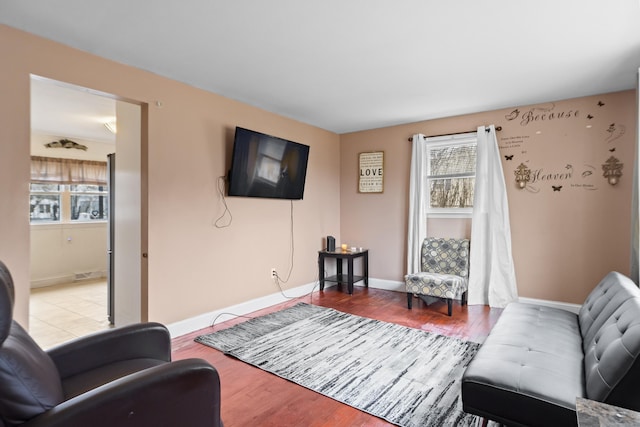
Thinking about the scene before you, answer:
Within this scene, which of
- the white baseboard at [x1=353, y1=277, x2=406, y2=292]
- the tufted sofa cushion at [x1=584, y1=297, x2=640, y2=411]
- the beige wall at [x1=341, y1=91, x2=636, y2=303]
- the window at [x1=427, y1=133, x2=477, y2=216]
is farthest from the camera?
the white baseboard at [x1=353, y1=277, x2=406, y2=292]

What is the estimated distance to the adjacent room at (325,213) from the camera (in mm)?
1681

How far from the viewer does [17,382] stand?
112cm

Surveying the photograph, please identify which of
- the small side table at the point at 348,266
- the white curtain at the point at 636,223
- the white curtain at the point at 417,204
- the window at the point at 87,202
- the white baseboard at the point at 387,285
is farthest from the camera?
the window at the point at 87,202

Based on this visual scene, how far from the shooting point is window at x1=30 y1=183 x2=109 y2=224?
18.7ft

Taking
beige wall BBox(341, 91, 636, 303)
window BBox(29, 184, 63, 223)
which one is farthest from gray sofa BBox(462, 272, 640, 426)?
window BBox(29, 184, 63, 223)

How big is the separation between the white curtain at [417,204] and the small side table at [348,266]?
0.69m

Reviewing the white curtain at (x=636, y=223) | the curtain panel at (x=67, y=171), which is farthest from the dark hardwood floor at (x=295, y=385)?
the curtain panel at (x=67, y=171)

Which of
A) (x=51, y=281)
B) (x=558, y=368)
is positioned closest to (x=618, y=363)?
(x=558, y=368)

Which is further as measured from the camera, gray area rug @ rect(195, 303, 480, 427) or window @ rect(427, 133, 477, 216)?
window @ rect(427, 133, 477, 216)

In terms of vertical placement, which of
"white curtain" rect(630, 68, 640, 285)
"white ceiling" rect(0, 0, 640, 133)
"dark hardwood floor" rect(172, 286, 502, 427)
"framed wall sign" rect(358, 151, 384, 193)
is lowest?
"dark hardwood floor" rect(172, 286, 502, 427)

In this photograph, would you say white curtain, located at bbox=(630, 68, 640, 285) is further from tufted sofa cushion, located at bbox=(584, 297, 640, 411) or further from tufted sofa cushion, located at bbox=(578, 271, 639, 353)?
tufted sofa cushion, located at bbox=(584, 297, 640, 411)

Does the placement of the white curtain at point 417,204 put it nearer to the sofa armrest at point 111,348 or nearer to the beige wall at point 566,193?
the beige wall at point 566,193

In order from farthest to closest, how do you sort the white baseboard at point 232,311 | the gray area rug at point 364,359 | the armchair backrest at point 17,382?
the white baseboard at point 232,311, the gray area rug at point 364,359, the armchair backrest at point 17,382

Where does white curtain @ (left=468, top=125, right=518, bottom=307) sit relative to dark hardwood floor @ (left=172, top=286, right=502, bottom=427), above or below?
above
